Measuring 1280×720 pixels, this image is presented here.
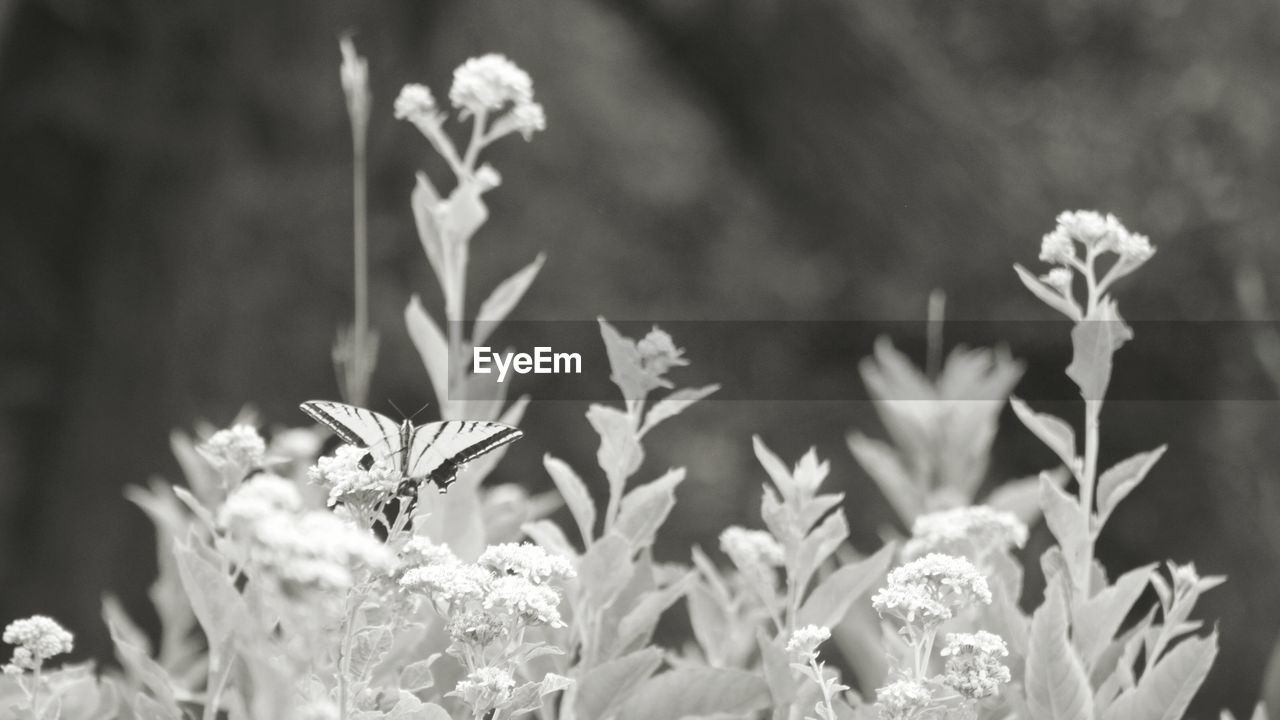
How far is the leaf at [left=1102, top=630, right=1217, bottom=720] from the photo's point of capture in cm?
104

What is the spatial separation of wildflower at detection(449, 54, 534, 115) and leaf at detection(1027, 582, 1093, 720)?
31.0 inches

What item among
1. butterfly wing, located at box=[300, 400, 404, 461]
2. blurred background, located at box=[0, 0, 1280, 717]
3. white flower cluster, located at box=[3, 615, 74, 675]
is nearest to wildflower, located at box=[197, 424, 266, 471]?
butterfly wing, located at box=[300, 400, 404, 461]

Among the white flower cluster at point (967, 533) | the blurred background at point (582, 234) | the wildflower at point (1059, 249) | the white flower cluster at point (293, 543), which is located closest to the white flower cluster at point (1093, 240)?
the wildflower at point (1059, 249)

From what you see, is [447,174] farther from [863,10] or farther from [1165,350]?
[1165,350]

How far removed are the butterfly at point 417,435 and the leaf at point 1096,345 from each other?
21.6 inches

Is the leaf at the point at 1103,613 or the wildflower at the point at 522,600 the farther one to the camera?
the leaf at the point at 1103,613

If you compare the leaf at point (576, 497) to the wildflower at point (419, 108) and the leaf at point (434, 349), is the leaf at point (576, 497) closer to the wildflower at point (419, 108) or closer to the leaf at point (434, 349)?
the leaf at point (434, 349)

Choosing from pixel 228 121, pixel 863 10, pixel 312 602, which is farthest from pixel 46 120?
pixel 312 602

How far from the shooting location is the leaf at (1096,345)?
1.14 m

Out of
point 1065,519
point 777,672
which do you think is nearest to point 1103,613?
point 1065,519

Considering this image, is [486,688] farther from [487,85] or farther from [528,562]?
→ [487,85]

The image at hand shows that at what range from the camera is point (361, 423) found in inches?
42.8

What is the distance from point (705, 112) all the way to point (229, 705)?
3599mm

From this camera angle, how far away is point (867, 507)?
3.93m
